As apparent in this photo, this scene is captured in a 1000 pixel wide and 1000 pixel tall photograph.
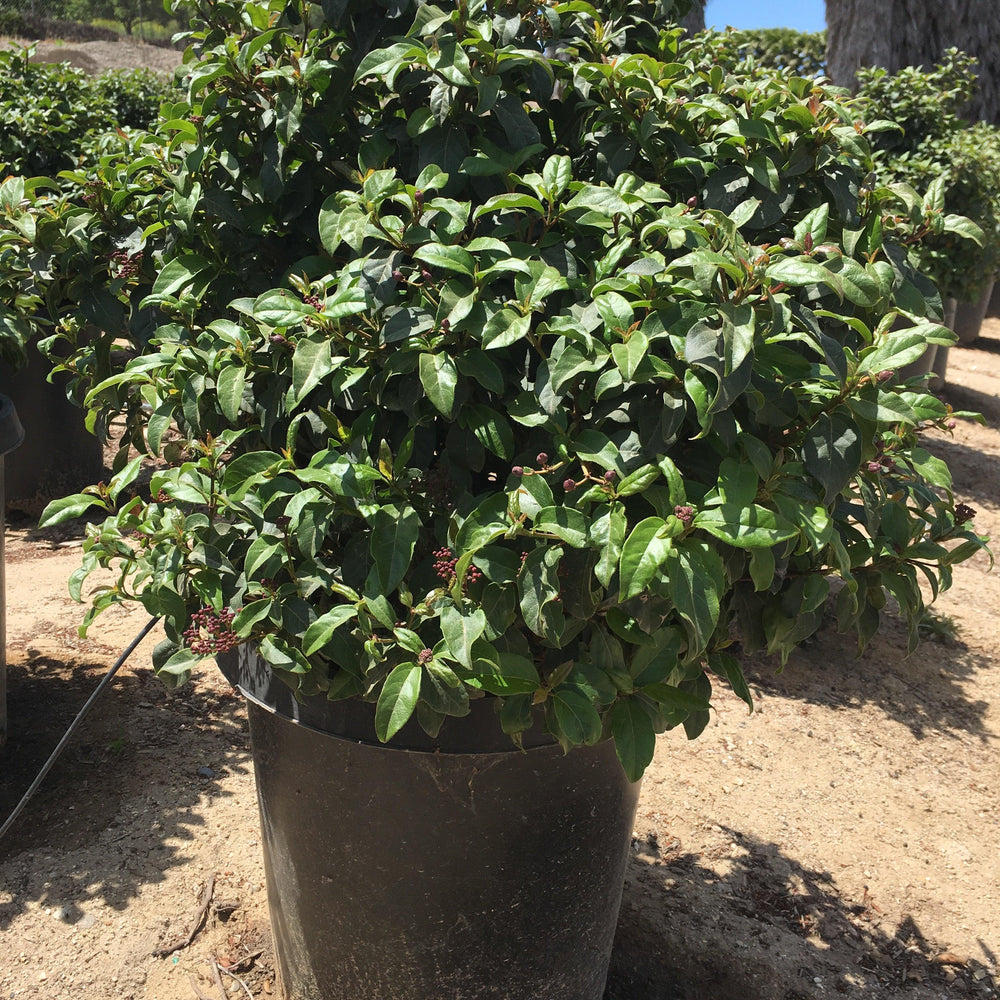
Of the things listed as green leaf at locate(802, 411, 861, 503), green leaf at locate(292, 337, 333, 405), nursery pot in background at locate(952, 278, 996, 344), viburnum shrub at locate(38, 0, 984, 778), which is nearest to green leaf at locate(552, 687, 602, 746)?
viburnum shrub at locate(38, 0, 984, 778)

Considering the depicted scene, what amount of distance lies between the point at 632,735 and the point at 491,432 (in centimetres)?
51

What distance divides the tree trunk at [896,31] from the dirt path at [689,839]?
7.27 metres

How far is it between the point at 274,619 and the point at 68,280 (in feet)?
3.46

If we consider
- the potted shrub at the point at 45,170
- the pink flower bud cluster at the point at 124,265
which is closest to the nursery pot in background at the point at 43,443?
the potted shrub at the point at 45,170

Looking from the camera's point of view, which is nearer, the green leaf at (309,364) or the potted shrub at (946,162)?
the green leaf at (309,364)

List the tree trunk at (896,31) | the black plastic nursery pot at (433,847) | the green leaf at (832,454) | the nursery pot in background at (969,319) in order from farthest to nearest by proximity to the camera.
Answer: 1. the nursery pot in background at (969,319)
2. the tree trunk at (896,31)
3. the black plastic nursery pot at (433,847)
4. the green leaf at (832,454)

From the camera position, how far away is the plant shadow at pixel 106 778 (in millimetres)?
2617

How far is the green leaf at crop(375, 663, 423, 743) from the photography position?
4.66 feet

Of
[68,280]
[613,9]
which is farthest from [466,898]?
[613,9]

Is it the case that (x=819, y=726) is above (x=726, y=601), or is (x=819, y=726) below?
below

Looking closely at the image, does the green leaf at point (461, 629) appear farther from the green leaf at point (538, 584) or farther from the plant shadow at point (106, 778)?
the plant shadow at point (106, 778)

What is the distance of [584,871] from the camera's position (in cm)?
193

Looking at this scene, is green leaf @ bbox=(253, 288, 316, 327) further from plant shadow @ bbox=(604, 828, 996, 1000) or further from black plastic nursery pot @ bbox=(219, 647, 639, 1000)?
plant shadow @ bbox=(604, 828, 996, 1000)

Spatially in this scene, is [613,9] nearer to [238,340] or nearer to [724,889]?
[238,340]
